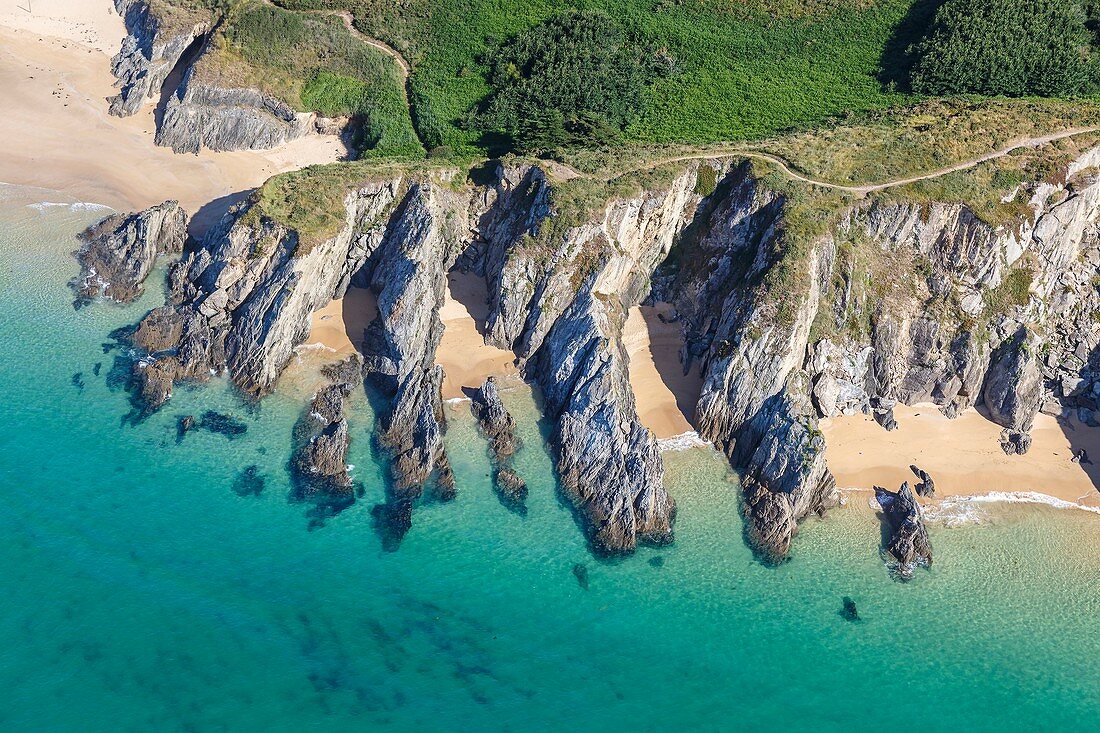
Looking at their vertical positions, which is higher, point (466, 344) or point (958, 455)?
point (466, 344)

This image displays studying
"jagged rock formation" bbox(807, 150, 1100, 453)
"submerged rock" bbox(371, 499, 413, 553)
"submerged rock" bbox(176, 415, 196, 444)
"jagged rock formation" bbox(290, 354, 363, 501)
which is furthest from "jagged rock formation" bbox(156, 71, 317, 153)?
"jagged rock formation" bbox(807, 150, 1100, 453)

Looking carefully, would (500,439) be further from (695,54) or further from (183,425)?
(695,54)

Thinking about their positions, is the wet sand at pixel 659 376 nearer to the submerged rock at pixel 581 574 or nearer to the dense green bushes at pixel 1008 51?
the submerged rock at pixel 581 574

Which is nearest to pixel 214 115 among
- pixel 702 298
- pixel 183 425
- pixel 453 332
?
pixel 453 332

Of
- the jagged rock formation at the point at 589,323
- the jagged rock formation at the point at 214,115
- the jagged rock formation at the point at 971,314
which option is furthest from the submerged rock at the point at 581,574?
the jagged rock formation at the point at 214,115

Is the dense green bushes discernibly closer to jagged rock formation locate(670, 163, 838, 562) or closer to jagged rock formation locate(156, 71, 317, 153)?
jagged rock formation locate(670, 163, 838, 562)

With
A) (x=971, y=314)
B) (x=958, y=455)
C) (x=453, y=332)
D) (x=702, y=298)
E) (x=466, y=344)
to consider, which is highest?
(x=971, y=314)
